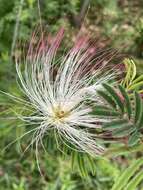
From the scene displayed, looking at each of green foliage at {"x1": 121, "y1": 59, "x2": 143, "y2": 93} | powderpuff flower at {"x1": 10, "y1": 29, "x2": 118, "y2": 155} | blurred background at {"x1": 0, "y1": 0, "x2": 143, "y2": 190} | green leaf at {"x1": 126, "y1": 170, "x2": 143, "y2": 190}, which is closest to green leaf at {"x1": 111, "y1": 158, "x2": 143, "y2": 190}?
green leaf at {"x1": 126, "y1": 170, "x2": 143, "y2": 190}

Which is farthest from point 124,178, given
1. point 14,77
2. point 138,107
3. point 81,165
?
point 14,77

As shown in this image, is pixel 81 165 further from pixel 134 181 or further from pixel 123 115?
pixel 123 115

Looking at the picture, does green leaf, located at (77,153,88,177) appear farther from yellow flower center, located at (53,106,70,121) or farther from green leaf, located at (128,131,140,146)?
green leaf, located at (128,131,140,146)

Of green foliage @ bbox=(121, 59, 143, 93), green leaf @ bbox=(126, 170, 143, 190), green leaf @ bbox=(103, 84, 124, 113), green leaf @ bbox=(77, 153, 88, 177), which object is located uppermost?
green foliage @ bbox=(121, 59, 143, 93)

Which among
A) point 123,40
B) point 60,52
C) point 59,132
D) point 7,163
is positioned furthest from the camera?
point 123,40

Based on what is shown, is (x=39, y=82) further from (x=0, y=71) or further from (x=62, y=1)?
(x=62, y=1)

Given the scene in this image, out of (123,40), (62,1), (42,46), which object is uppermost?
(62,1)

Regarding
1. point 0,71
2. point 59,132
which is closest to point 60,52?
point 0,71

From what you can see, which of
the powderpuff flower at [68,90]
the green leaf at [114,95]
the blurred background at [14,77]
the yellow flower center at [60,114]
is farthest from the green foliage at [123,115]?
the blurred background at [14,77]
